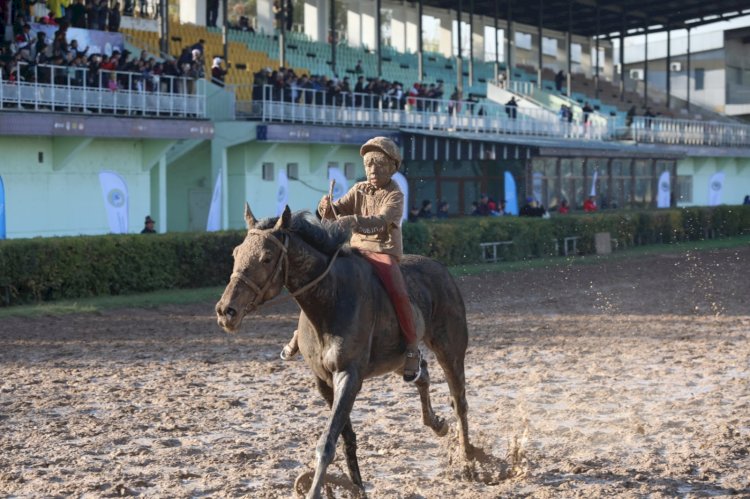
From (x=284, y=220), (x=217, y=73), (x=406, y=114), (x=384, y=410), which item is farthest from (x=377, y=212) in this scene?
(x=406, y=114)

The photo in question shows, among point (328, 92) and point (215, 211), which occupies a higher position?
point (328, 92)

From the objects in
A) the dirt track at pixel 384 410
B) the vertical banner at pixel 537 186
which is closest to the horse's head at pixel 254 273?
the dirt track at pixel 384 410

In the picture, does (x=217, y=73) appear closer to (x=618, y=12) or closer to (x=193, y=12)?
(x=193, y=12)

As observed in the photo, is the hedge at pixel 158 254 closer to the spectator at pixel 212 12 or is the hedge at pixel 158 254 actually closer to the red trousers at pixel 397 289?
the red trousers at pixel 397 289

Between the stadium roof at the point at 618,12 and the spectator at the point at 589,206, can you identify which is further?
the stadium roof at the point at 618,12

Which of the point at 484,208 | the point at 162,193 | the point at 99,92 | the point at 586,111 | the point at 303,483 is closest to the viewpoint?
the point at 303,483

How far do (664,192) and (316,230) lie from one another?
4009 cm

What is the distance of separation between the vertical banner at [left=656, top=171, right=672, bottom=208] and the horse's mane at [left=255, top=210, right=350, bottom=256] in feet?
128

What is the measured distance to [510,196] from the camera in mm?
35312

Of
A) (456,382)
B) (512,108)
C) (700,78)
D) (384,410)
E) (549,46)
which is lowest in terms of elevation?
(384,410)

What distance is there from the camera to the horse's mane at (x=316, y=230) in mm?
7050

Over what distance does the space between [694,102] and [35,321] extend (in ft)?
194

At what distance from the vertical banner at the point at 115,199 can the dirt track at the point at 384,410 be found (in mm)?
7256

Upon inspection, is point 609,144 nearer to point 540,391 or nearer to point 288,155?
point 288,155
